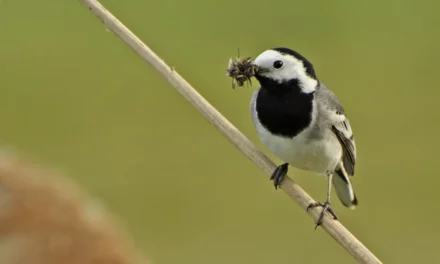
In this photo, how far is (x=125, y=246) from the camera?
3684 millimetres

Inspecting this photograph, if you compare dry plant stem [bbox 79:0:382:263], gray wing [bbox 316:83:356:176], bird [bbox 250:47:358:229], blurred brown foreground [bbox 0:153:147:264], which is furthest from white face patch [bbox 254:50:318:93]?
blurred brown foreground [bbox 0:153:147:264]

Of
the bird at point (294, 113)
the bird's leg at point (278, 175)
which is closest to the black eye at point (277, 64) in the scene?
the bird at point (294, 113)

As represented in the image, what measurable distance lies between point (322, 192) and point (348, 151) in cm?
302

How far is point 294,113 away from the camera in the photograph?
3.26 metres

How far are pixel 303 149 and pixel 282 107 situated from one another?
0.17 meters

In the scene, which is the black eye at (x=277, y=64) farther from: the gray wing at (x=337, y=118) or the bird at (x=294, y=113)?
the gray wing at (x=337, y=118)

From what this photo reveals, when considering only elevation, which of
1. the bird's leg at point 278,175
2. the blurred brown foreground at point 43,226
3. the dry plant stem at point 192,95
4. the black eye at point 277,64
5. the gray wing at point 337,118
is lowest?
the blurred brown foreground at point 43,226

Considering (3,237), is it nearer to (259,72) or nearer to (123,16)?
(259,72)

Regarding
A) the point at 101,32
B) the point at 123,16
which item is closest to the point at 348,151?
the point at 123,16

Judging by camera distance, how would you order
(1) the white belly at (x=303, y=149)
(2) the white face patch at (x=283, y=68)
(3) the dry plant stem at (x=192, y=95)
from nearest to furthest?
(3) the dry plant stem at (x=192, y=95), (2) the white face patch at (x=283, y=68), (1) the white belly at (x=303, y=149)

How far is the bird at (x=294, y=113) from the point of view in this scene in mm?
3189

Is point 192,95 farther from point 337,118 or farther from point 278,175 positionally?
point 337,118

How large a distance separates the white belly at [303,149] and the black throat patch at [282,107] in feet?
0.08

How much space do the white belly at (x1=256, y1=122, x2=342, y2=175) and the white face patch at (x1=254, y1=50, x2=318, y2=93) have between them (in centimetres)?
17
